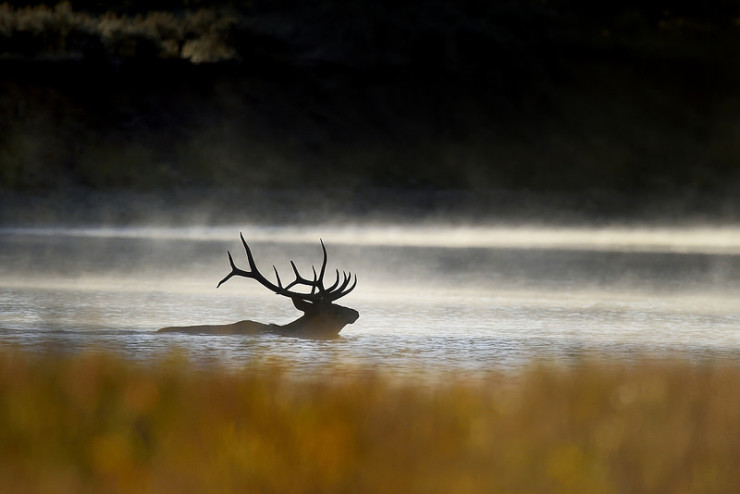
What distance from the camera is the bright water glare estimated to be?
10.6m

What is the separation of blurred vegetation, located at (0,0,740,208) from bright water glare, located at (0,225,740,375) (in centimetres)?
Result: 885

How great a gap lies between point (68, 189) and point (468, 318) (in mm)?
19083

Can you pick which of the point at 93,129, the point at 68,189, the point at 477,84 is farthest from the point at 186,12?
the point at 68,189

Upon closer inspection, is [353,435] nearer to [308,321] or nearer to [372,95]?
[308,321]

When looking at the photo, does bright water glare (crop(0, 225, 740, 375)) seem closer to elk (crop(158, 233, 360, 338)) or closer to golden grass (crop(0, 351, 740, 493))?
elk (crop(158, 233, 360, 338))

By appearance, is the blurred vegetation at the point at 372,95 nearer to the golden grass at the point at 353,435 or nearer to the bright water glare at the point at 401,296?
the bright water glare at the point at 401,296

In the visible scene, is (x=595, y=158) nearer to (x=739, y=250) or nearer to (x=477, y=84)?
(x=477, y=84)

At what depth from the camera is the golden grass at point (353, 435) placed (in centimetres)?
579

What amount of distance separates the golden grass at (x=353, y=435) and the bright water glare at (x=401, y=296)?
1871 millimetres

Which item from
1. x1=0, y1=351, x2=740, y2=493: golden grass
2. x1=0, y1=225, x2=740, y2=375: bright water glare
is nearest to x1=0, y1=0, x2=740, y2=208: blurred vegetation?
x1=0, y1=225, x2=740, y2=375: bright water glare

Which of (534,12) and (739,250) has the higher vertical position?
(534,12)

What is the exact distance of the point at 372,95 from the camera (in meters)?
44.8

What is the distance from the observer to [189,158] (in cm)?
3484

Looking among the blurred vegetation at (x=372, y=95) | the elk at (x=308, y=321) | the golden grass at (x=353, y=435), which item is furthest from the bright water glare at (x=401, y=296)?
the blurred vegetation at (x=372, y=95)
